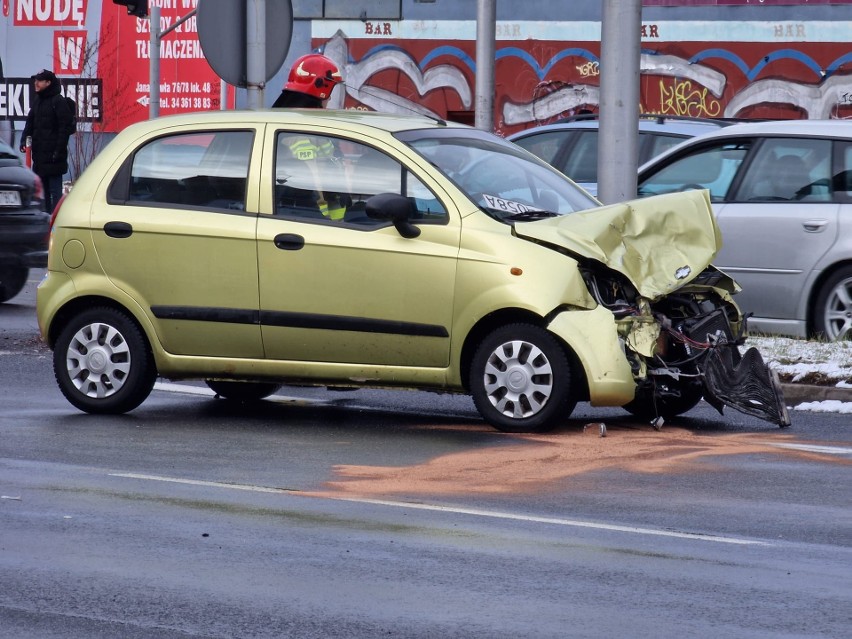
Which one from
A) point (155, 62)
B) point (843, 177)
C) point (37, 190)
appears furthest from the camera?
point (155, 62)

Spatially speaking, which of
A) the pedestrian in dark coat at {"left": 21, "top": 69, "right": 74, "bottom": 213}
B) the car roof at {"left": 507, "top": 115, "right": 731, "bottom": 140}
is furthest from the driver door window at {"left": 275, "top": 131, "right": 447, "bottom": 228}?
the pedestrian in dark coat at {"left": 21, "top": 69, "right": 74, "bottom": 213}

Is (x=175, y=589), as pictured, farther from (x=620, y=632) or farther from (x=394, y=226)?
(x=394, y=226)

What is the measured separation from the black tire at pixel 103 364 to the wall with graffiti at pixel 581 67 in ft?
70.0

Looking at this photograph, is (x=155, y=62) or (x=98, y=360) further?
(x=155, y=62)

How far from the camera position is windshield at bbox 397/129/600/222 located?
8.93 meters

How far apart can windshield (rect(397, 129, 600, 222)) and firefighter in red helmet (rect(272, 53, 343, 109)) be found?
5.69 ft

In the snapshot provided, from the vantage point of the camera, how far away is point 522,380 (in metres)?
8.60

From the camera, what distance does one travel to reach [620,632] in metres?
Result: 4.95

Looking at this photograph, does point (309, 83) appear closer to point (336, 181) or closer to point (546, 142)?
point (336, 181)

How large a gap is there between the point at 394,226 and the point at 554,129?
21.8 feet

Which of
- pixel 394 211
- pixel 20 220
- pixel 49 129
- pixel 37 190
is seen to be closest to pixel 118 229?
pixel 394 211

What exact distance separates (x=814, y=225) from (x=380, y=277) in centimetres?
385

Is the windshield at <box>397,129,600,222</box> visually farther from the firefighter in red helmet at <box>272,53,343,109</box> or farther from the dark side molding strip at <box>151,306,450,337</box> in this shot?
the firefighter in red helmet at <box>272,53,343,109</box>

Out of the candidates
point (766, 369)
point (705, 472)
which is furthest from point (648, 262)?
point (705, 472)
